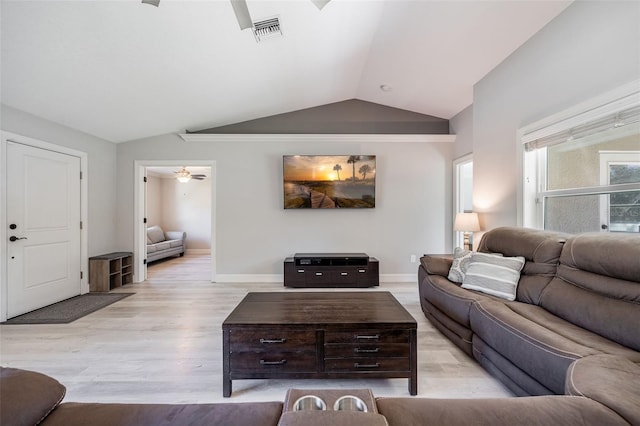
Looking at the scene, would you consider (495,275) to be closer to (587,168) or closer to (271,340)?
(587,168)

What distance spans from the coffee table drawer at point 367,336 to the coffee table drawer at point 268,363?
19 cm

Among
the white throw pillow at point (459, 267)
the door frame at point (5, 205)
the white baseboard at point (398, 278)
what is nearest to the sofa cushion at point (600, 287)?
the white throw pillow at point (459, 267)

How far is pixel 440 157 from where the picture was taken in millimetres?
4598

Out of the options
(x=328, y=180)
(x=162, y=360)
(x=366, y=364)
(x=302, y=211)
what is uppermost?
(x=328, y=180)

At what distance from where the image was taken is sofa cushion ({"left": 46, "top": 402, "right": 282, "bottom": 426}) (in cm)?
76

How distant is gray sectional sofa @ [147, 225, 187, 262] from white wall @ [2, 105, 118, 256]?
5.34ft

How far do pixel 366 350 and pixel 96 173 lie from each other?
4.65 metres

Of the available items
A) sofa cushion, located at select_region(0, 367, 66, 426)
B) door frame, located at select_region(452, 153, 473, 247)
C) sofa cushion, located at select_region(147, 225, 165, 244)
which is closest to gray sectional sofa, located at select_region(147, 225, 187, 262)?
sofa cushion, located at select_region(147, 225, 165, 244)

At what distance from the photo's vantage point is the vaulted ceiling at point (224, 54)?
2.24 metres

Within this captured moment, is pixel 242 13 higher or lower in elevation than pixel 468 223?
higher

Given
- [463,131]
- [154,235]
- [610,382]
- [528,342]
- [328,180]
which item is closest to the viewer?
[610,382]

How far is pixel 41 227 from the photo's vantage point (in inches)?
131

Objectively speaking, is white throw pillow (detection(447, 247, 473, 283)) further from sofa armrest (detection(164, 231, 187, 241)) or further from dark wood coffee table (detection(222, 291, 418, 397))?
sofa armrest (detection(164, 231, 187, 241))

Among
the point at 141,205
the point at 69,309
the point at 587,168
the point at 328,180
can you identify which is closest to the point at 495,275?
the point at 587,168
